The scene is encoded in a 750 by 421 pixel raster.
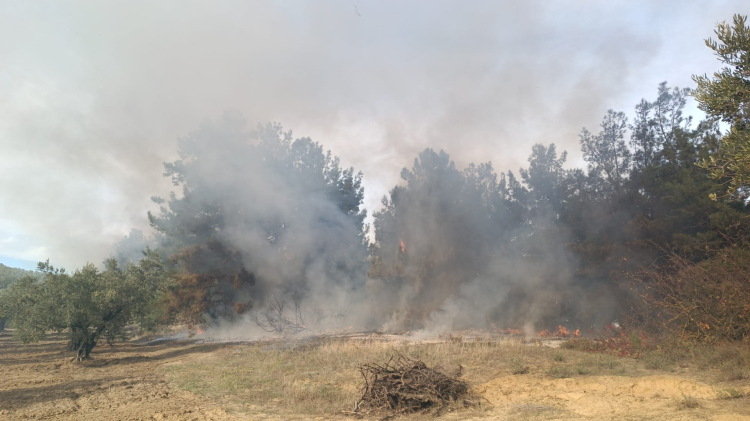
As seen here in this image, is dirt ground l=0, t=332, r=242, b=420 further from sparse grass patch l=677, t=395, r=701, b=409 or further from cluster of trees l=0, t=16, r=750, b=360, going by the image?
sparse grass patch l=677, t=395, r=701, b=409

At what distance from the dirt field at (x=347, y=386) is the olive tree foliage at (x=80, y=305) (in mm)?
1277

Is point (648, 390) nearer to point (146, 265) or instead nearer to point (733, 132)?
point (733, 132)

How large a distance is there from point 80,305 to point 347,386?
39.7ft

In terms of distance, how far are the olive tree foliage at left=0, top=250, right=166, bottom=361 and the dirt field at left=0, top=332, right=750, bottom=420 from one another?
4.19 feet

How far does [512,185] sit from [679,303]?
22586 millimetres

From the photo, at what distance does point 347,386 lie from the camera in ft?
35.5

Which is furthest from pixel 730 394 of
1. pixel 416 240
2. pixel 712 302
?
pixel 416 240

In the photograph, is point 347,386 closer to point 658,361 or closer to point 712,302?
point 658,361

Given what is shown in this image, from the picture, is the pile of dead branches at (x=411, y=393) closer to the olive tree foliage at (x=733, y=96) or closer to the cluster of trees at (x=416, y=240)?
the olive tree foliage at (x=733, y=96)

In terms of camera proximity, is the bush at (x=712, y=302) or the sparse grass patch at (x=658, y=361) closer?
the sparse grass patch at (x=658, y=361)

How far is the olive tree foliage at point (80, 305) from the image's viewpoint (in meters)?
15.6

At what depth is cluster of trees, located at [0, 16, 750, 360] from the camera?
61.9 ft

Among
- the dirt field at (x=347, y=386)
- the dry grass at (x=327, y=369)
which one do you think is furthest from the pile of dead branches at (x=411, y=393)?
the dry grass at (x=327, y=369)

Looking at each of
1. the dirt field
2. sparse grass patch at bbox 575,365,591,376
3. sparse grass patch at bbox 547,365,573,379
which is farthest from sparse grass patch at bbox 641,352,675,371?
sparse grass patch at bbox 547,365,573,379
